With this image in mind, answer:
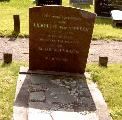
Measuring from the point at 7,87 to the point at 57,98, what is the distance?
3.25 ft

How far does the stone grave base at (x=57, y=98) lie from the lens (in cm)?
573

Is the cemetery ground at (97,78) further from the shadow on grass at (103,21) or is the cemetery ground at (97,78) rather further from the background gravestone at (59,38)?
the shadow on grass at (103,21)

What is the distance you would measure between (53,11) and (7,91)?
1.61m

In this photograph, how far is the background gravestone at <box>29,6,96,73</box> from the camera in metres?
7.07

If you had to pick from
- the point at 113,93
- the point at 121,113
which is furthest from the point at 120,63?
the point at 121,113

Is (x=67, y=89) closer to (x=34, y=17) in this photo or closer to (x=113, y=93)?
(x=113, y=93)

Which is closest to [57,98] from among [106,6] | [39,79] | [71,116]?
[71,116]

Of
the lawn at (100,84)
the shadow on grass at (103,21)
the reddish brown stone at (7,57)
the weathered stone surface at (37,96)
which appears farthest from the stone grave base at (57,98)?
the shadow on grass at (103,21)

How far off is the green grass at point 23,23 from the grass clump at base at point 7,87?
2.88m

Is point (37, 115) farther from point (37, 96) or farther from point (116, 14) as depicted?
point (116, 14)

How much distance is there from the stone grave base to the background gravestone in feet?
0.69

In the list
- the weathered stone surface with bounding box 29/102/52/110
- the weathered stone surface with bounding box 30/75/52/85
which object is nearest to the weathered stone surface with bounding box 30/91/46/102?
the weathered stone surface with bounding box 29/102/52/110

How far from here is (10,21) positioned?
12234mm

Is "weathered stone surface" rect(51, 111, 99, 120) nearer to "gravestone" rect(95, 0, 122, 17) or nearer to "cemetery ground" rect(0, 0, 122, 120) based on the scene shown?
"cemetery ground" rect(0, 0, 122, 120)
